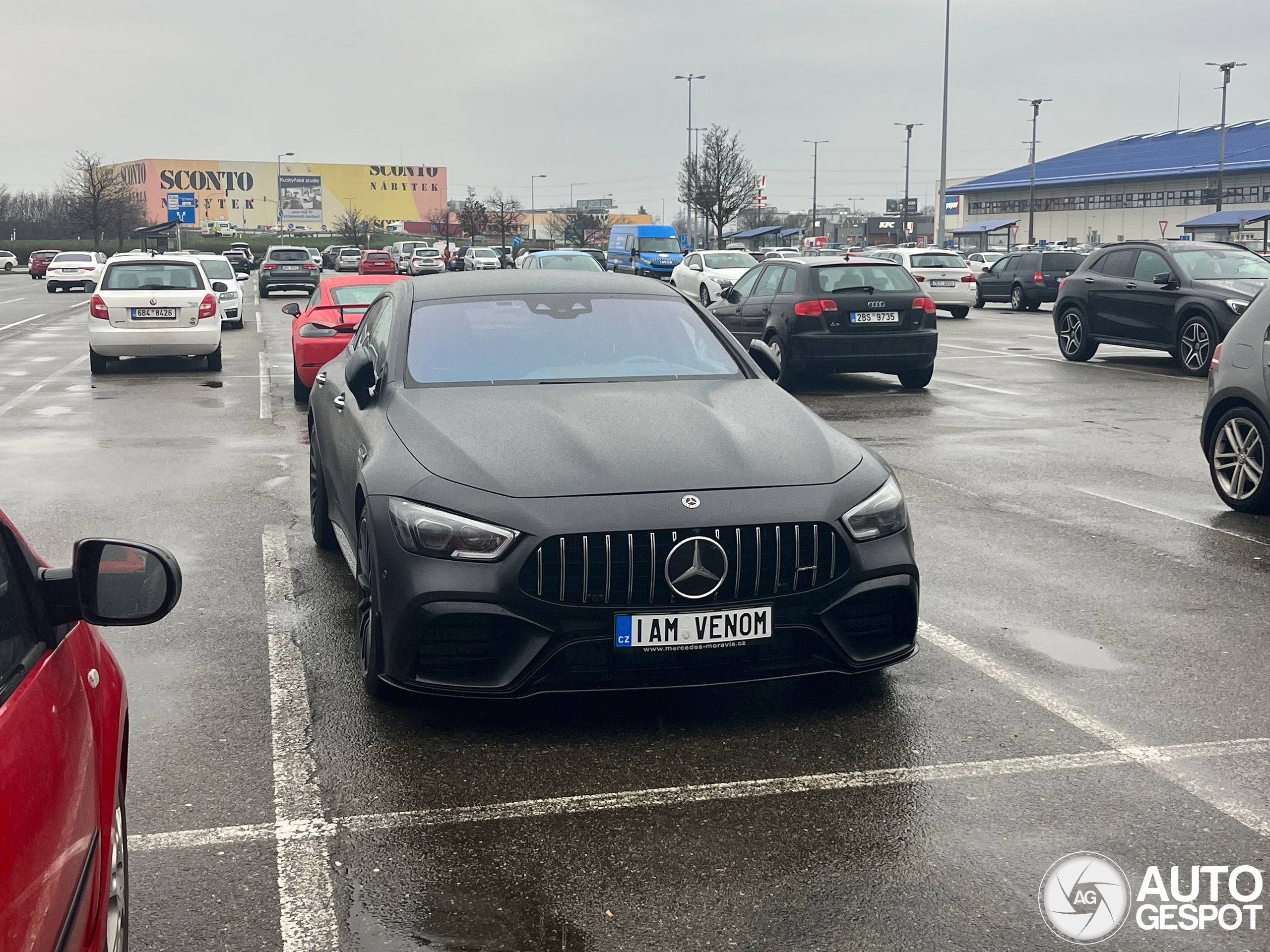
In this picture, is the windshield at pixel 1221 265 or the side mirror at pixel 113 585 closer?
the side mirror at pixel 113 585

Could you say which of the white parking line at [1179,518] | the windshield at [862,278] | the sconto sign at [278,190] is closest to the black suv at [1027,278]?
the windshield at [862,278]

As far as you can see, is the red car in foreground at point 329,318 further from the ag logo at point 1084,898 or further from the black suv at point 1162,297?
the ag logo at point 1084,898

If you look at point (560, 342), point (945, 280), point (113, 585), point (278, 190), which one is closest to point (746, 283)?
point (560, 342)

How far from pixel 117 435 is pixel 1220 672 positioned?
31.7ft

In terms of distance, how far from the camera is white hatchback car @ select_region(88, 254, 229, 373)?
17875 mm

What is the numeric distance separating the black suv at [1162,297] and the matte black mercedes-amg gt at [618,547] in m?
13.3

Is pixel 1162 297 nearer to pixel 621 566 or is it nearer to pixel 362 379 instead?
pixel 362 379

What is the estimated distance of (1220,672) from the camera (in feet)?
16.9

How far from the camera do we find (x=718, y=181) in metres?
78.7

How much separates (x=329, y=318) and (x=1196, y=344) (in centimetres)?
1053

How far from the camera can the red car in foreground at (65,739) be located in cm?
183

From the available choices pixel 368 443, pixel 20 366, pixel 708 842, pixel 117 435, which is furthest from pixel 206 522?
pixel 20 366

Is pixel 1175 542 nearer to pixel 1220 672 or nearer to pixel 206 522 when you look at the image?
pixel 1220 672

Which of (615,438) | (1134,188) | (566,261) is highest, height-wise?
(1134,188)
